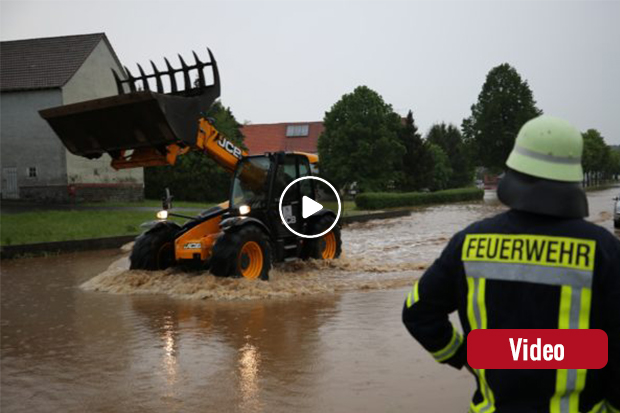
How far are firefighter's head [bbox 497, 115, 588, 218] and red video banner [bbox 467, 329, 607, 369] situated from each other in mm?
394

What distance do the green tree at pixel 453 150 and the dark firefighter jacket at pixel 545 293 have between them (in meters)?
77.3

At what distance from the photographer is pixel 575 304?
2221 millimetres

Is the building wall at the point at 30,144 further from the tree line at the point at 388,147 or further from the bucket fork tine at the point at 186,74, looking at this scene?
the bucket fork tine at the point at 186,74

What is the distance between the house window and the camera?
85750 mm

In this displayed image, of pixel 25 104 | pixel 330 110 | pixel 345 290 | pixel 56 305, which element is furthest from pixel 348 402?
pixel 330 110

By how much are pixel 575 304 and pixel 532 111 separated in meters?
74.7

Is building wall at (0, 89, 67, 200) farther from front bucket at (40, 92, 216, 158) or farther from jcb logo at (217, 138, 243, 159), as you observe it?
front bucket at (40, 92, 216, 158)

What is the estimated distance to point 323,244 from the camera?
15.0 meters

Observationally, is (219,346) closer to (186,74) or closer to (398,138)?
(186,74)

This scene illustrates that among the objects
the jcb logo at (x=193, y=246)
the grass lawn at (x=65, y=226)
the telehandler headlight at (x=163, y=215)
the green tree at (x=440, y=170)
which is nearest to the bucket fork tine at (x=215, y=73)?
the jcb logo at (x=193, y=246)

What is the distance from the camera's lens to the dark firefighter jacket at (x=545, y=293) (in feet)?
7.29

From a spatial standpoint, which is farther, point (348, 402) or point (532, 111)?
point (532, 111)

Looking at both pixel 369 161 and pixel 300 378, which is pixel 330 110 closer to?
Result: pixel 369 161

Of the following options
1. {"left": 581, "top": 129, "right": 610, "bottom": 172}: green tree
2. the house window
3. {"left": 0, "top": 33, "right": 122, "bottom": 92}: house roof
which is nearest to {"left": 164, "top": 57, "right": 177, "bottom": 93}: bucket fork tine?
{"left": 0, "top": 33, "right": 122, "bottom": 92}: house roof
